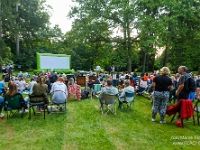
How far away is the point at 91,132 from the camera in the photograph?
Result: 4020 mm

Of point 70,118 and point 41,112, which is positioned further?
point 41,112

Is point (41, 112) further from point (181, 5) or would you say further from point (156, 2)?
point (181, 5)

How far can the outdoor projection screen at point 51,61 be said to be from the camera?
17045 mm

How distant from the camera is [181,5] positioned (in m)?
16.2

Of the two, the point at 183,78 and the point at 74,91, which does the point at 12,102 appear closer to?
the point at 74,91

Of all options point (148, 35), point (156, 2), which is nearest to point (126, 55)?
point (148, 35)

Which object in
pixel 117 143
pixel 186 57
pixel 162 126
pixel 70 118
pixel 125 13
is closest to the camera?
pixel 117 143

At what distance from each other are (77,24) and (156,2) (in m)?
7.60

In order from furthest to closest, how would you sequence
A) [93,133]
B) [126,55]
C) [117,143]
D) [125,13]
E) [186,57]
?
[186,57], [126,55], [125,13], [93,133], [117,143]

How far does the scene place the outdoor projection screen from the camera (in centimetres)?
1705

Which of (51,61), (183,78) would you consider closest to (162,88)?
(183,78)

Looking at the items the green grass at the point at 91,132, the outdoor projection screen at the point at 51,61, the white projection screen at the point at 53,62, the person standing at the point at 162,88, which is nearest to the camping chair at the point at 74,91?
the green grass at the point at 91,132

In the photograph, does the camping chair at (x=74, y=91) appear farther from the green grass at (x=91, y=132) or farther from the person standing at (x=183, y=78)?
the person standing at (x=183, y=78)

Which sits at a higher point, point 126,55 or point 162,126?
point 126,55
